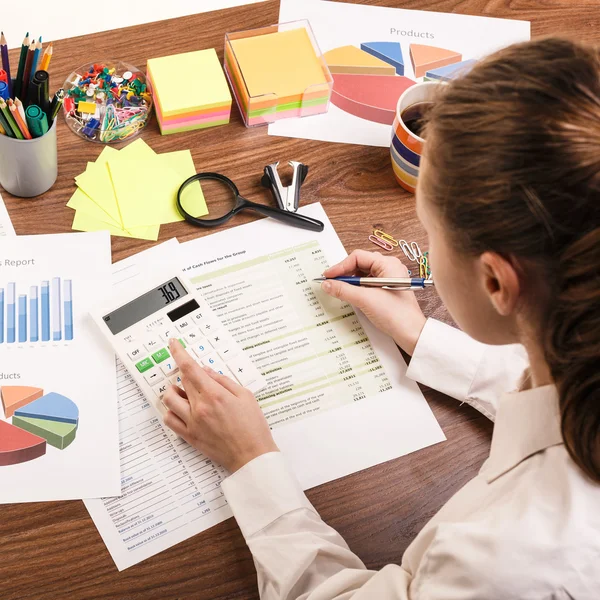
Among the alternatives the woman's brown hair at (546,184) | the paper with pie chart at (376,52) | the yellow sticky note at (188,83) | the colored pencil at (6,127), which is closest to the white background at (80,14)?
the paper with pie chart at (376,52)

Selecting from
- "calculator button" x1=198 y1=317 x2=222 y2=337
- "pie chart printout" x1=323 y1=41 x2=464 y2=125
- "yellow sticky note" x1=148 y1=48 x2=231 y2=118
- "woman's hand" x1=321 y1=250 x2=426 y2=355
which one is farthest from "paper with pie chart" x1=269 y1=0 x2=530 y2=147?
"calculator button" x1=198 y1=317 x2=222 y2=337

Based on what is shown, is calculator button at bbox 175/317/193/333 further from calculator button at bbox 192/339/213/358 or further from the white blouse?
the white blouse

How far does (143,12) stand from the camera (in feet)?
4.70

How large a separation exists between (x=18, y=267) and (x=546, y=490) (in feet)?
2.18

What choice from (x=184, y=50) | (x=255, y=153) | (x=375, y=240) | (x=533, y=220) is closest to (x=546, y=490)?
(x=533, y=220)

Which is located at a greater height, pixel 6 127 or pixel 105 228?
pixel 6 127

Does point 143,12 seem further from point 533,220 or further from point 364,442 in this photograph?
point 533,220

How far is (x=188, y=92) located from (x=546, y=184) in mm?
611

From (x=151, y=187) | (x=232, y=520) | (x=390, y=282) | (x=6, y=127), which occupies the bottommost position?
(x=232, y=520)

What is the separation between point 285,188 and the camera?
1002 mm

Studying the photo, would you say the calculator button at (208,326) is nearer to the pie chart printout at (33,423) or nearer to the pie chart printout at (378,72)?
the pie chart printout at (33,423)

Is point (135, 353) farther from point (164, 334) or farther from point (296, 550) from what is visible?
point (296, 550)

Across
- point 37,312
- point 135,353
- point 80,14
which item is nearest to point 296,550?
point 135,353

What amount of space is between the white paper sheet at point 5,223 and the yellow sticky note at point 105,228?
0.08m
